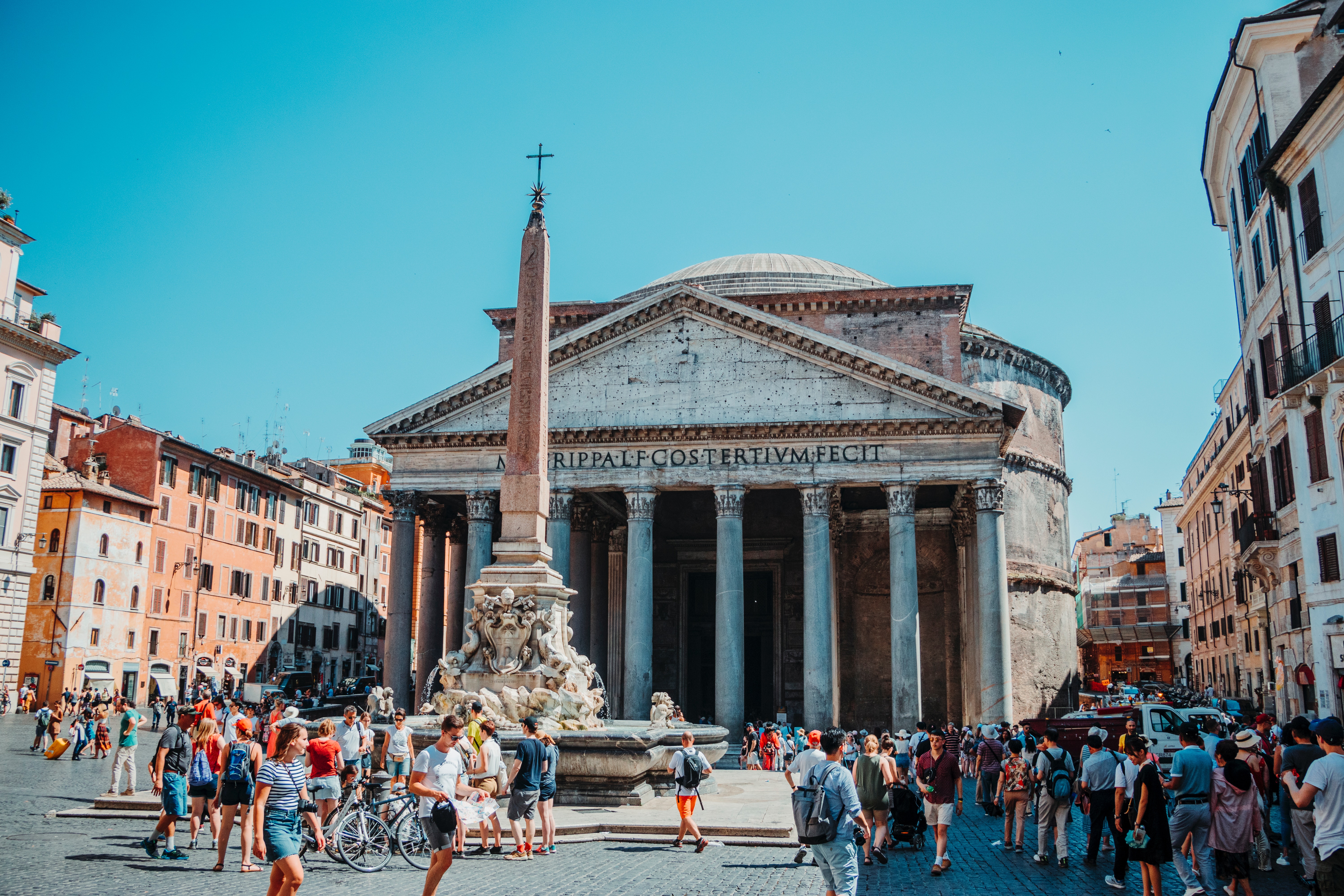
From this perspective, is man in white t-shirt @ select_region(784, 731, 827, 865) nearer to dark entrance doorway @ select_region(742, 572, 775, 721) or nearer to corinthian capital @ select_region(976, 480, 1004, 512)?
corinthian capital @ select_region(976, 480, 1004, 512)

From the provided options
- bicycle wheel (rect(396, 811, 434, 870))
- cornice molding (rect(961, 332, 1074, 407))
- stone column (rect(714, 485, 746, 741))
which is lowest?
bicycle wheel (rect(396, 811, 434, 870))

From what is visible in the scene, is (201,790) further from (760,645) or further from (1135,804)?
(760,645)

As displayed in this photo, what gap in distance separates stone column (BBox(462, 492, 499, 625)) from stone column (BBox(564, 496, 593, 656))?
2064 mm

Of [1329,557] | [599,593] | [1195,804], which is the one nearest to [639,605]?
[599,593]

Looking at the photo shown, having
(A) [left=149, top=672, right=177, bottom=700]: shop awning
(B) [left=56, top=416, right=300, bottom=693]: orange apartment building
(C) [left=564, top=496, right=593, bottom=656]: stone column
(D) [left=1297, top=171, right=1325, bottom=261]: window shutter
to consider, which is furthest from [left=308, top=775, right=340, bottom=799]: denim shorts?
(B) [left=56, top=416, right=300, bottom=693]: orange apartment building

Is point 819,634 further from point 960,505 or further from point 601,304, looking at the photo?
point 601,304

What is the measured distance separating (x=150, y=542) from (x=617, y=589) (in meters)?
18.0

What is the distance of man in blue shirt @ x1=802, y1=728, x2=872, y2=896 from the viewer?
240 inches

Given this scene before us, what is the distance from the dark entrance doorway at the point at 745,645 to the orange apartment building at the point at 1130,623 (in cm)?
3062

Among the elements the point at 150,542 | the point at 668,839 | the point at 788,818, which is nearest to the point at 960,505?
the point at 788,818

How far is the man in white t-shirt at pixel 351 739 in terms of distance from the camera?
1118 cm

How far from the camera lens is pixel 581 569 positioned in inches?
1131

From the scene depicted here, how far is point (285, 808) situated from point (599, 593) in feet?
80.8

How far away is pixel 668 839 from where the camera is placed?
1016cm
